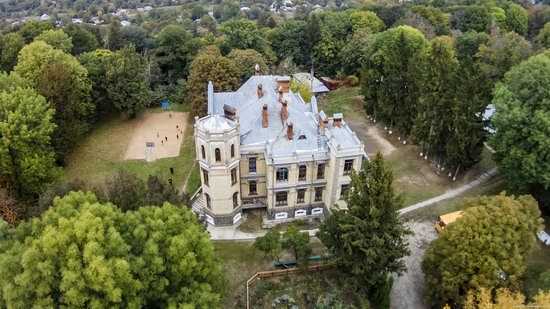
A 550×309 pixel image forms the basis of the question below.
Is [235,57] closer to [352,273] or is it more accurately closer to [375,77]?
[375,77]

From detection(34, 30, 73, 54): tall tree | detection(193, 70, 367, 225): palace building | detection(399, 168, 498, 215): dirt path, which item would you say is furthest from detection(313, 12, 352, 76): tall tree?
detection(34, 30, 73, 54): tall tree

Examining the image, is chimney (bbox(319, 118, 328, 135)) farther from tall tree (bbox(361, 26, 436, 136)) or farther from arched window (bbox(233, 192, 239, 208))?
tall tree (bbox(361, 26, 436, 136))

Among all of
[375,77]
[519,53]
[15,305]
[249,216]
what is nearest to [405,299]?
[249,216]

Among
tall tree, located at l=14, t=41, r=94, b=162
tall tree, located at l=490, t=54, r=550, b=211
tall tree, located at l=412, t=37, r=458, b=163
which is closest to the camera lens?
tall tree, located at l=490, t=54, r=550, b=211

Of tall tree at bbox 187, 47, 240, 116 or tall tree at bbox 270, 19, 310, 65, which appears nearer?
tall tree at bbox 187, 47, 240, 116

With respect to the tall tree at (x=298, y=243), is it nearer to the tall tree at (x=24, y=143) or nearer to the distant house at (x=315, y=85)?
the tall tree at (x=24, y=143)
